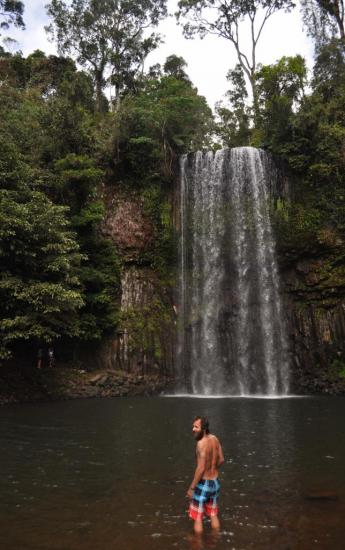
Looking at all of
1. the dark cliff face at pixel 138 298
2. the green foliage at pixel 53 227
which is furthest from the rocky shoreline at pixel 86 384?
the green foliage at pixel 53 227

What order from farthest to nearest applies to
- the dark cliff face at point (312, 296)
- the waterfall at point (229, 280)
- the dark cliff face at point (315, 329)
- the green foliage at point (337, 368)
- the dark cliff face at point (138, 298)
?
the waterfall at point (229, 280)
the dark cliff face at point (138, 298)
the dark cliff face at point (312, 296)
the dark cliff face at point (315, 329)
the green foliage at point (337, 368)

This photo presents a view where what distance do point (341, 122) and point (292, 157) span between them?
3.29 metres

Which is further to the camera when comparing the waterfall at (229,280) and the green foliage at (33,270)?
the waterfall at (229,280)

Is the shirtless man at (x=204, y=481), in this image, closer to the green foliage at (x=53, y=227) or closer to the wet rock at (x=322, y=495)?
the wet rock at (x=322, y=495)

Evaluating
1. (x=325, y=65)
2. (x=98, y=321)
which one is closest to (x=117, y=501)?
(x=98, y=321)

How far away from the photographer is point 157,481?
7.43m

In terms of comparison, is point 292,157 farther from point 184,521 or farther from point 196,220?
point 184,521

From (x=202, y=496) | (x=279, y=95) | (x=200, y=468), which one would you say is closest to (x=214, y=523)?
(x=202, y=496)

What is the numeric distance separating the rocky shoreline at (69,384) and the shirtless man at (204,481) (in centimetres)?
1347

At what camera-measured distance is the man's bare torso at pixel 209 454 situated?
17.5ft

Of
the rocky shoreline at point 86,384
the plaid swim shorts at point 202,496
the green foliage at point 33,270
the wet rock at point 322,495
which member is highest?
the green foliage at point 33,270

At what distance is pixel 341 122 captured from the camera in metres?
25.2

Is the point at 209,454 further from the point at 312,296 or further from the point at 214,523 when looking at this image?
the point at 312,296

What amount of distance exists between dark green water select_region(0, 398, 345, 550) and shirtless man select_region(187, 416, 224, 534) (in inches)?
8.6
